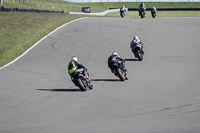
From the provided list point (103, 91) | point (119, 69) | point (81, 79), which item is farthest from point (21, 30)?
point (103, 91)

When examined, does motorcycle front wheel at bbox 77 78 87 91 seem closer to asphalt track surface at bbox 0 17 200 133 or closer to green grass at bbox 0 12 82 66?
asphalt track surface at bbox 0 17 200 133

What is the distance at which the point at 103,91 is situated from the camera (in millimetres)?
13227

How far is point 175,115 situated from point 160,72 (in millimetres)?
8304

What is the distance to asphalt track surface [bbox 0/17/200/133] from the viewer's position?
339 inches

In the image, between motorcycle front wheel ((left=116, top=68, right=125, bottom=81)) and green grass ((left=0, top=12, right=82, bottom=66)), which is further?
green grass ((left=0, top=12, right=82, bottom=66))

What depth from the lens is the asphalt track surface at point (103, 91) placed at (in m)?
8.62

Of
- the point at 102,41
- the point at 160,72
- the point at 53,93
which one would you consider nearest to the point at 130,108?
the point at 53,93

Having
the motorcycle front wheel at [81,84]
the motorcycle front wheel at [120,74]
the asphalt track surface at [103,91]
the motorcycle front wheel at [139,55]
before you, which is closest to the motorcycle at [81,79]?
the motorcycle front wheel at [81,84]

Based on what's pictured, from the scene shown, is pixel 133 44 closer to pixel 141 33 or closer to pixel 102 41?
pixel 102 41

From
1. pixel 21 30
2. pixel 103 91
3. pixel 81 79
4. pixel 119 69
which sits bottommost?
pixel 103 91

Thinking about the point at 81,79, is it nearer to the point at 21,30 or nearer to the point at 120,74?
the point at 120,74

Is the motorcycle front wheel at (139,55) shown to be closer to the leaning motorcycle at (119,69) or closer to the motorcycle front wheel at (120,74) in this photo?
the leaning motorcycle at (119,69)

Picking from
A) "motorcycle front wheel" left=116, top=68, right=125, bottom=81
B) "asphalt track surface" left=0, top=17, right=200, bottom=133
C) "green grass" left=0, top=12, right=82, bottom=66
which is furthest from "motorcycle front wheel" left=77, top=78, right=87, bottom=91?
"green grass" left=0, top=12, right=82, bottom=66

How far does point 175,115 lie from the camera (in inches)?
361
